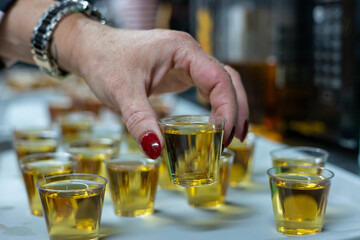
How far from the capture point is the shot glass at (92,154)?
3.55 ft

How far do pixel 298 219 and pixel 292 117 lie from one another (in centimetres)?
96

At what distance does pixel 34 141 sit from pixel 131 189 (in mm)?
455

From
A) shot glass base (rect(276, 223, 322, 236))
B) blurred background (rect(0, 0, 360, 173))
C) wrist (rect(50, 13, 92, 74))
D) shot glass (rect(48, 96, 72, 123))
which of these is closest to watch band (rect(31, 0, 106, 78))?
wrist (rect(50, 13, 92, 74))

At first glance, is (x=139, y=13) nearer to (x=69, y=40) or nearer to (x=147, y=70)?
(x=69, y=40)

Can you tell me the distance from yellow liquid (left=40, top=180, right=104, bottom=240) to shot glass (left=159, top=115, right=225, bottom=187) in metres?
0.14

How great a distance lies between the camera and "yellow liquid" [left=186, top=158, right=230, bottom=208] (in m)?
0.97

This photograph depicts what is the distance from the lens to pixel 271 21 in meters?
1.78

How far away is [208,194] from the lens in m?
0.97

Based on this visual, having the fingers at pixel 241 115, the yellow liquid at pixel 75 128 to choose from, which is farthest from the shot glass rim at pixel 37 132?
the fingers at pixel 241 115

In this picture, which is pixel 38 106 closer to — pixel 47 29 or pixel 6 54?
pixel 6 54

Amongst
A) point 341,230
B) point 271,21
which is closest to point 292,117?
point 271,21

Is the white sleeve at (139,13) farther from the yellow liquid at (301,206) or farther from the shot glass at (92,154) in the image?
the yellow liquid at (301,206)

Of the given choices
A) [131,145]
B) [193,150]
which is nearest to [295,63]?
[131,145]

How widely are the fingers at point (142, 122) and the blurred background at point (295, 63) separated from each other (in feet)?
2.42
